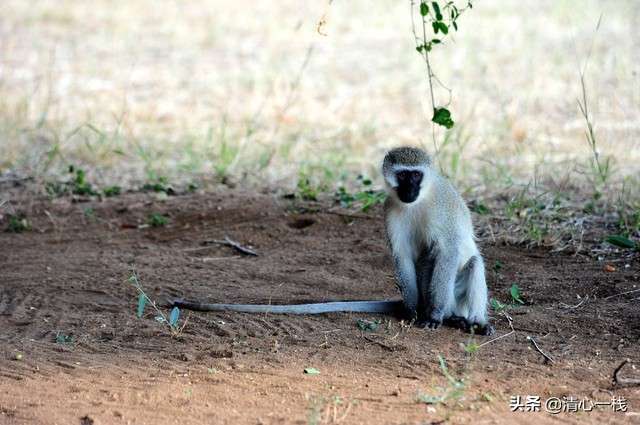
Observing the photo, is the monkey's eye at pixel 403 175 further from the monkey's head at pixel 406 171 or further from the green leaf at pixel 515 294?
the green leaf at pixel 515 294

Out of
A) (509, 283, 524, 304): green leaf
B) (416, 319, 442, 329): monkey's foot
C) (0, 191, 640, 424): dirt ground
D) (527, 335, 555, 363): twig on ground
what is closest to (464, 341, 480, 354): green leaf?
(0, 191, 640, 424): dirt ground

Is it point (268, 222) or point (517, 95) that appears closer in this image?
point (268, 222)

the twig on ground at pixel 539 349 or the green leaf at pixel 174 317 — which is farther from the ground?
the twig on ground at pixel 539 349

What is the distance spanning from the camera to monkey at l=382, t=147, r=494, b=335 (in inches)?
215

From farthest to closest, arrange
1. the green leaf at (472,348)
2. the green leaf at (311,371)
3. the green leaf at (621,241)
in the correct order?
1. the green leaf at (621,241)
2. the green leaf at (311,371)
3. the green leaf at (472,348)

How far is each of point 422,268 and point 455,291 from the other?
0.83 ft

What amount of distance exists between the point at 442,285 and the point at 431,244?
27 cm

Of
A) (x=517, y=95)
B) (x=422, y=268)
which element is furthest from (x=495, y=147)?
(x=422, y=268)

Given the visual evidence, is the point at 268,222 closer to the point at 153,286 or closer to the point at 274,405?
the point at 153,286

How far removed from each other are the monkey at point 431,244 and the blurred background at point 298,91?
2.16 metres

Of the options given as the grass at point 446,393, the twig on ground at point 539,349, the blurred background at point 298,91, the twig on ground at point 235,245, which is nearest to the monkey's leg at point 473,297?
the twig on ground at point 539,349

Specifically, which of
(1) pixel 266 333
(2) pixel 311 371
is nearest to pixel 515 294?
(1) pixel 266 333

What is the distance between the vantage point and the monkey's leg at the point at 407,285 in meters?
5.64

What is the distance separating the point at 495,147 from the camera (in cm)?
977
